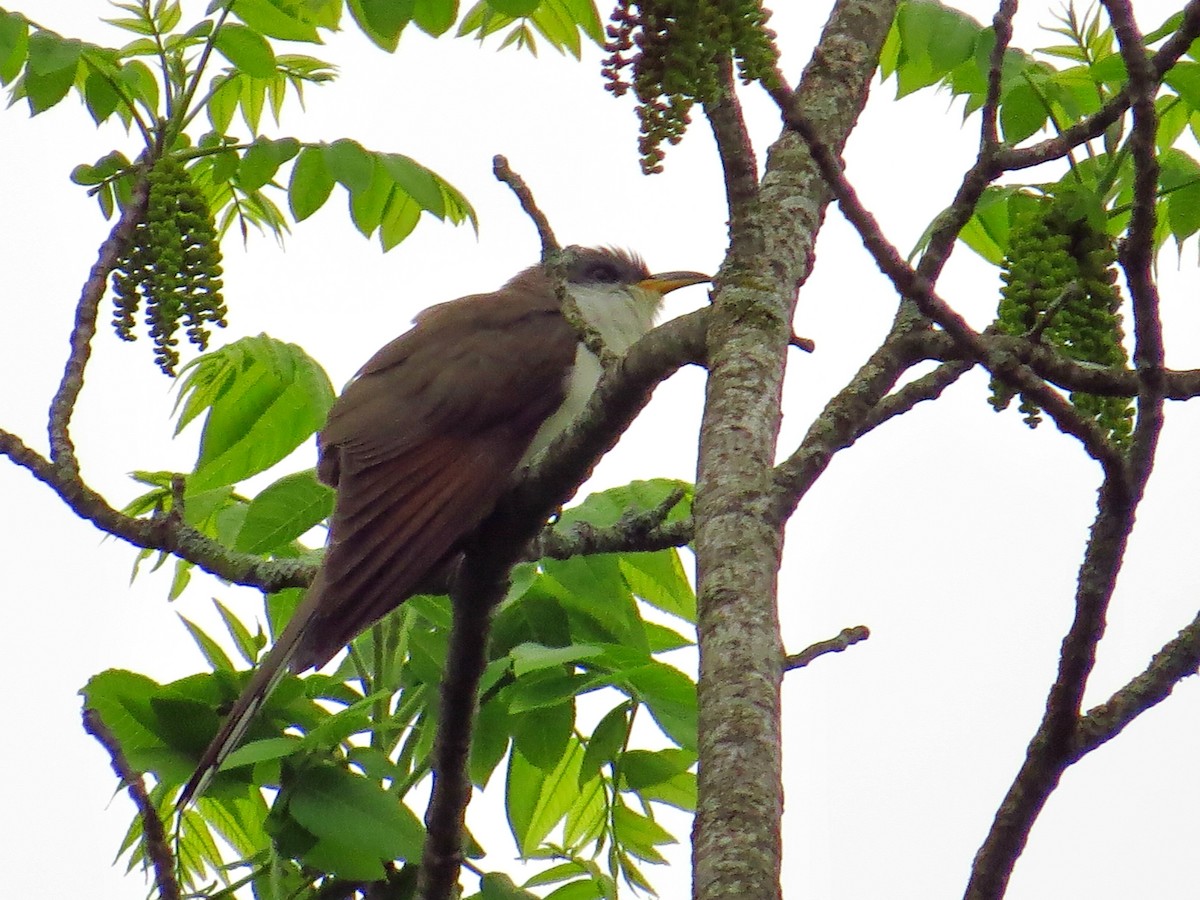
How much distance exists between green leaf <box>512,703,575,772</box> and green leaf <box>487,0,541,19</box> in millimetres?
1495

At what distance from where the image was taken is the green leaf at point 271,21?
3.61 metres

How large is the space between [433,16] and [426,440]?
4.50ft

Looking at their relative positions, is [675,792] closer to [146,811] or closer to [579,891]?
[579,891]

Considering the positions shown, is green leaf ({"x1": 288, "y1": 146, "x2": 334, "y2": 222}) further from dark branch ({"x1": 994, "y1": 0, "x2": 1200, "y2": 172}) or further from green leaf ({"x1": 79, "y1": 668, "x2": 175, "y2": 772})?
dark branch ({"x1": 994, "y1": 0, "x2": 1200, "y2": 172})

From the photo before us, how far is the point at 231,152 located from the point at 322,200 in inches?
10.1

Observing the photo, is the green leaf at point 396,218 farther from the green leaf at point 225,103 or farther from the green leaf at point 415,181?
the green leaf at point 225,103

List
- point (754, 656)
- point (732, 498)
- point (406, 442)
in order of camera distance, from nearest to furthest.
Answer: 1. point (754, 656)
2. point (732, 498)
3. point (406, 442)

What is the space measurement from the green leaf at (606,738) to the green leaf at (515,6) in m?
1.47

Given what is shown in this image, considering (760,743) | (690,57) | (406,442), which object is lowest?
(760,743)

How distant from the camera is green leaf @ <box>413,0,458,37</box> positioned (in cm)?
302

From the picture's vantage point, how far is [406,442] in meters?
4.08

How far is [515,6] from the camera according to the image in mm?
2795

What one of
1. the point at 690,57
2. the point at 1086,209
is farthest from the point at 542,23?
the point at 690,57

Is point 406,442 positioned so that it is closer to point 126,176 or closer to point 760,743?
point 126,176
